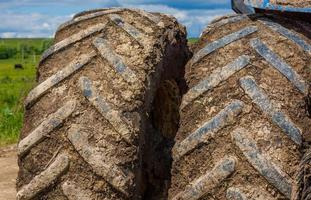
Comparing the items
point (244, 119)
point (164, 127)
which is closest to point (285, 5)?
point (244, 119)

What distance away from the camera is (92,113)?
2273mm

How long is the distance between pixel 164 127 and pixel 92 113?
136cm

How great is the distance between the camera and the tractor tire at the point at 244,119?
213 cm

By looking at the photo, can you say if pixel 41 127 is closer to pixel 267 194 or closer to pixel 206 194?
pixel 206 194

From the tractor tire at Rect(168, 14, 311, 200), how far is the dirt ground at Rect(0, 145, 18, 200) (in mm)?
3178

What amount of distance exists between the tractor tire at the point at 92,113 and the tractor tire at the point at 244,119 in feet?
0.53

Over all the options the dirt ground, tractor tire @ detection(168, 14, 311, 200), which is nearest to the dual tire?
tractor tire @ detection(168, 14, 311, 200)

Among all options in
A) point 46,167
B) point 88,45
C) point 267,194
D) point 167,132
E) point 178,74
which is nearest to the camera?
point 267,194

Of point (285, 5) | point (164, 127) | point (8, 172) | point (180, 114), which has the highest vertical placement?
point (285, 5)

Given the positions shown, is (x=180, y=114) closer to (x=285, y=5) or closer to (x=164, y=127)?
(x=285, y=5)

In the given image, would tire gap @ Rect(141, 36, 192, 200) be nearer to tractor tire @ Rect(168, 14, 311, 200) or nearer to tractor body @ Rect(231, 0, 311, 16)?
tractor tire @ Rect(168, 14, 311, 200)

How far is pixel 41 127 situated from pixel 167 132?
136cm

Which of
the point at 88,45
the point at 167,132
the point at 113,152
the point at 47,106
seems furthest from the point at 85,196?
the point at 167,132

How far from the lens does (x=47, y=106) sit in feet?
7.71
